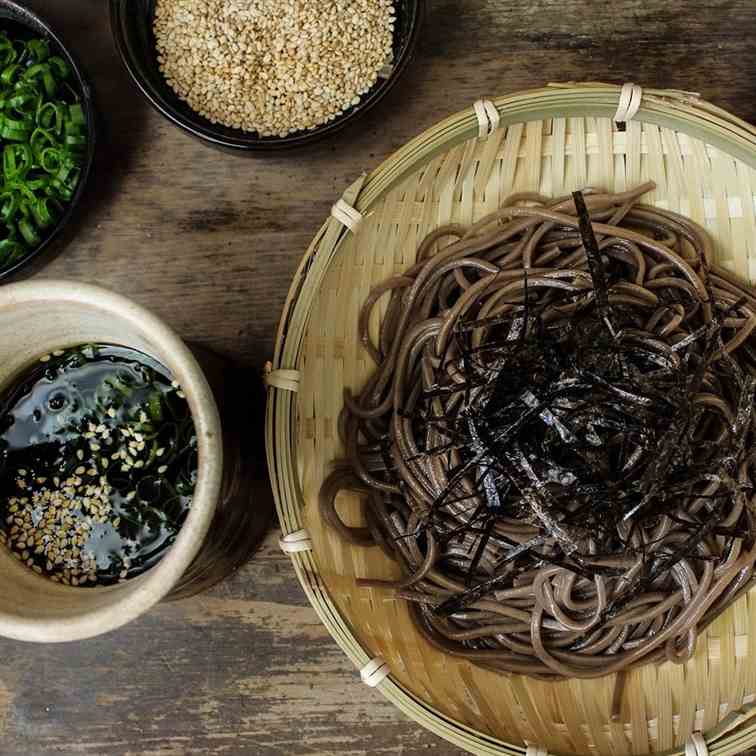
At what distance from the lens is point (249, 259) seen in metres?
1.79

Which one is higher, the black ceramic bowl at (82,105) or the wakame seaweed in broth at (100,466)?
the black ceramic bowl at (82,105)

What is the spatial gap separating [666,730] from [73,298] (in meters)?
1.24

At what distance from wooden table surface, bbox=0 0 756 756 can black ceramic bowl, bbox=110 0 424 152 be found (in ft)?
0.25

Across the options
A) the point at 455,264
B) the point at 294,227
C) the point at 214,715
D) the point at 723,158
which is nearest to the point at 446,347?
the point at 455,264

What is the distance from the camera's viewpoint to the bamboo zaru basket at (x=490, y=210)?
1499 mm

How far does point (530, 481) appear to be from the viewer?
1.41m

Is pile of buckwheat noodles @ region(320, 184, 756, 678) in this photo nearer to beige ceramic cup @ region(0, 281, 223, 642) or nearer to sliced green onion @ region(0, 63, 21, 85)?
beige ceramic cup @ region(0, 281, 223, 642)

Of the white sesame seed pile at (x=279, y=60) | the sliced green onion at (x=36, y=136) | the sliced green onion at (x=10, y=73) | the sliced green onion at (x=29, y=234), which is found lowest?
the sliced green onion at (x=29, y=234)

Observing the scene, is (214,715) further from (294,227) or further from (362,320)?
(294,227)

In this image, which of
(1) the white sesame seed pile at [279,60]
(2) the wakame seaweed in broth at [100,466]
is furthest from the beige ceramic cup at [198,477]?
(1) the white sesame seed pile at [279,60]

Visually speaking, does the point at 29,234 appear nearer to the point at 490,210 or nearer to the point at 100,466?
the point at 100,466

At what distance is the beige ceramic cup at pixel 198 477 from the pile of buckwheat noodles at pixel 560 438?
44 cm

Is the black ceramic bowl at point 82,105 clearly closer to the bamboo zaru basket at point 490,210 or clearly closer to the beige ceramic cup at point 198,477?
the beige ceramic cup at point 198,477

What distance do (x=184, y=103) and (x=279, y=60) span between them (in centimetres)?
21
